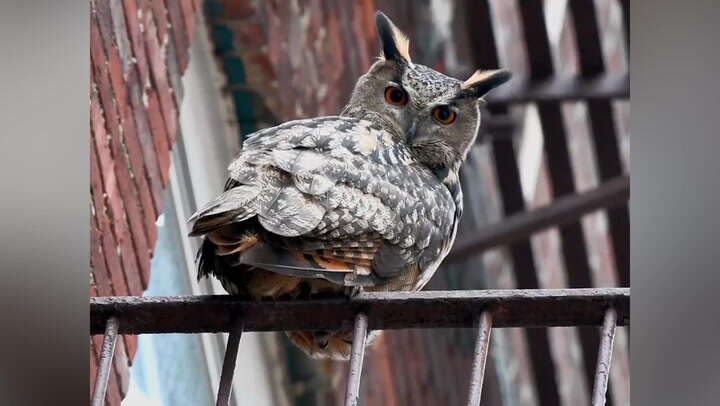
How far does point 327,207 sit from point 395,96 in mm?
845

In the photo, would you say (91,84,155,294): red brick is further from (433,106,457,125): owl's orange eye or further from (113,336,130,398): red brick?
(433,106,457,125): owl's orange eye

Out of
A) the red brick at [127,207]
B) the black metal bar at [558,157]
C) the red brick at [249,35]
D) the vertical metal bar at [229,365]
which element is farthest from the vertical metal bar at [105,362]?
the black metal bar at [558,157]

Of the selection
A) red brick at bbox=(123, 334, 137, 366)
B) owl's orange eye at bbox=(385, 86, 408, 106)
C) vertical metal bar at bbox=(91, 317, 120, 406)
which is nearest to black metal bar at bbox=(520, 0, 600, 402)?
owl's orange eye at bbox=(385, 86, 408, 106)

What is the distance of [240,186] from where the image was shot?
2.10m

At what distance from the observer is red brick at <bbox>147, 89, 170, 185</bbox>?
324cm

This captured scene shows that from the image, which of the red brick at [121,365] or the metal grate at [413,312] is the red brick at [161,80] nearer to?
the red brick at [121,365]

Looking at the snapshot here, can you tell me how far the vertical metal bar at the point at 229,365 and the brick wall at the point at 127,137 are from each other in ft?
2.30

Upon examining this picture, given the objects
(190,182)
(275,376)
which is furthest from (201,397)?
(275,376)

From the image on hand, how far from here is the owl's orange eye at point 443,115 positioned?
291 cm

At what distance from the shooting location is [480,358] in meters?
1.79

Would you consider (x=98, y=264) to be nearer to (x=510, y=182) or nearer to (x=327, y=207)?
(x=327, y=207)

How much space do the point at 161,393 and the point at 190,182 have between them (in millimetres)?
741

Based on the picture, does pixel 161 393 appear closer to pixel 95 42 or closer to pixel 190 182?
pixel 190 182

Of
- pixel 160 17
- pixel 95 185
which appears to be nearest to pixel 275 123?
pixel 160 17
